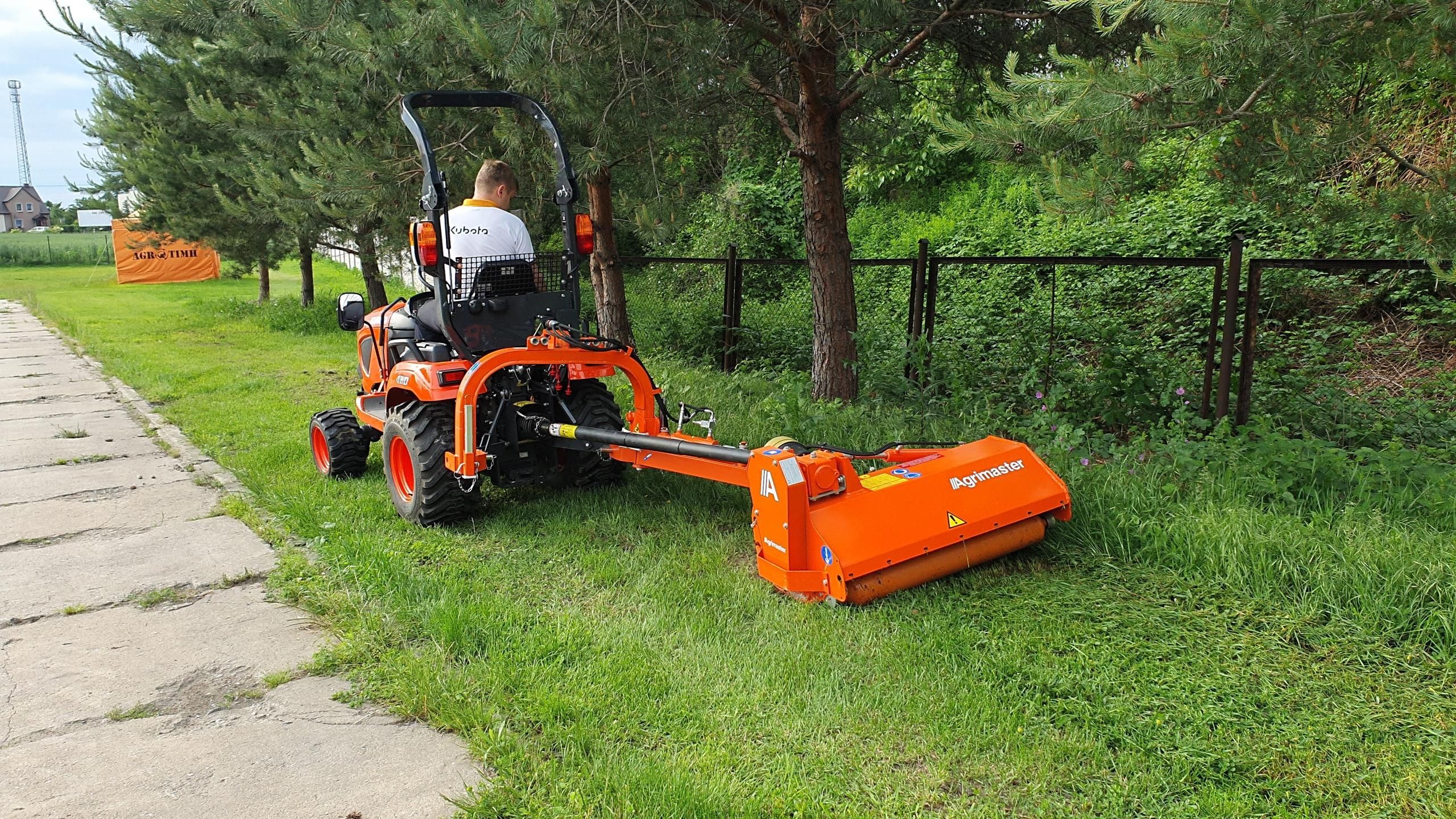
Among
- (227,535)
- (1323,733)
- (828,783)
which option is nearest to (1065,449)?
(1323,733)

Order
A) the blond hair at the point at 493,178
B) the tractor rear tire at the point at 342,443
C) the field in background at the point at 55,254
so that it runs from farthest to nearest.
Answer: the field in background at the point at 55,254
the tractor rear tire at the point at 342,443
the blond hair at the point at 493,178

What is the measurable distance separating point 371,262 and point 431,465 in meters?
10.1

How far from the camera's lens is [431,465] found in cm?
499

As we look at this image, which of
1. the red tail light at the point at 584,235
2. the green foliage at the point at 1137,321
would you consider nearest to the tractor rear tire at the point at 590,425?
the red tail light at the point at 584,235

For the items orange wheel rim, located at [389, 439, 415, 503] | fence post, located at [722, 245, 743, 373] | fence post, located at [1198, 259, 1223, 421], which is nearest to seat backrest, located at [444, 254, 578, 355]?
orange wheel rim, located at [389, 439, 415, 503]

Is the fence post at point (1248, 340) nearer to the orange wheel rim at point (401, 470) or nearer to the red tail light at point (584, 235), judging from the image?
the red tail light at point (584, 235)

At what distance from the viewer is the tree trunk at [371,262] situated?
13.4 metres

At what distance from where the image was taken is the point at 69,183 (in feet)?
58.5

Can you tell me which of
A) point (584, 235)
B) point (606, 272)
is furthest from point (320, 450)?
point (606, 272)

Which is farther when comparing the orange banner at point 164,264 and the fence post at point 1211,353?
the orange banner at point 164,264

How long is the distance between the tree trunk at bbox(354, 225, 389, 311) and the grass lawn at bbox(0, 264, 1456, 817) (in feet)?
29.2

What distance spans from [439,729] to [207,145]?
14166 millimetres

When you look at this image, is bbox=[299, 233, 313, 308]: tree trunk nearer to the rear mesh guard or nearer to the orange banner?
the orange banner

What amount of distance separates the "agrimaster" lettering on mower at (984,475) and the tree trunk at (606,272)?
619 centimetres
